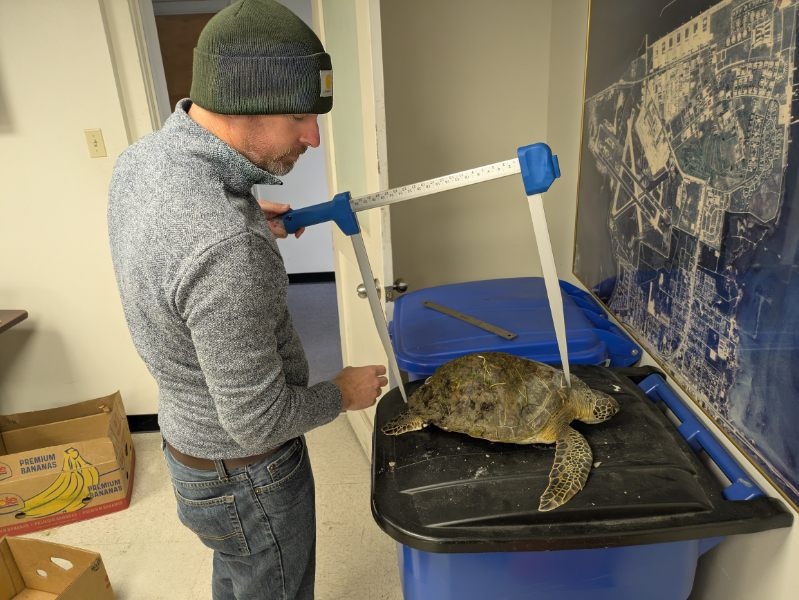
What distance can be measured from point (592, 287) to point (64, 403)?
236 centimetres

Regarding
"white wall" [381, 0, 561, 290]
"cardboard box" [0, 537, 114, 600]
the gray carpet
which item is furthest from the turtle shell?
the gray carpet

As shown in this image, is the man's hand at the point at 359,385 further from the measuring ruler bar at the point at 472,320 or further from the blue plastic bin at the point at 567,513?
the measuring ruler bar at the point at 472,320

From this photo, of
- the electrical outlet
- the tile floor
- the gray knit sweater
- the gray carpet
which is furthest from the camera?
the gray carpet

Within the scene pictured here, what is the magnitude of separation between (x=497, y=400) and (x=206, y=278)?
583mm

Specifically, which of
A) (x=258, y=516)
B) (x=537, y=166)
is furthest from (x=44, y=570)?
(x=537, y=166)

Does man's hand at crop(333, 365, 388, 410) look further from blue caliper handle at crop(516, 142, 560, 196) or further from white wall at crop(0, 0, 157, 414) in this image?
white wall at crop(0, 0, 157, 414)

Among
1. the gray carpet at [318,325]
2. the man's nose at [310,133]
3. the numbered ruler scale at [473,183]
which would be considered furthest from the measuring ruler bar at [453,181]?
the gray carpet at [318,325]

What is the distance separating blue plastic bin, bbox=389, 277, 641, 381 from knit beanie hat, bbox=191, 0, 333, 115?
0.66m

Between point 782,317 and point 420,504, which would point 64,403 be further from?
point 782,317

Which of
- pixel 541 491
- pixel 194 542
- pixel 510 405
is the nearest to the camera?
pixel 541 491

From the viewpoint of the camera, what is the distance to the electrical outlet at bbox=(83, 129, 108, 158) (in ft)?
6.90

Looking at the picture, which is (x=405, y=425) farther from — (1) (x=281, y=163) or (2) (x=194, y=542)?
(2) (x=194, y=542)

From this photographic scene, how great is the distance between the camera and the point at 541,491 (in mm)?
888

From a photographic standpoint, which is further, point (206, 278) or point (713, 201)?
point (713, 201)
